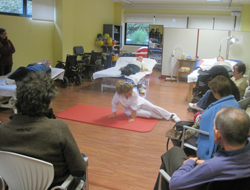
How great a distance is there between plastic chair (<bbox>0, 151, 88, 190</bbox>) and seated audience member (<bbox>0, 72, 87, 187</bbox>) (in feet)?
0.15

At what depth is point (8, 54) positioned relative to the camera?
5.02 meters

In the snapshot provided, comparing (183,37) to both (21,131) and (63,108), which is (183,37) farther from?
(21,131)

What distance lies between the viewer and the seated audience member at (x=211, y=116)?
200cm

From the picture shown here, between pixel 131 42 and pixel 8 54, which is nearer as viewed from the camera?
pixel 8 54

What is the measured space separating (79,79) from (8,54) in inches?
73.7

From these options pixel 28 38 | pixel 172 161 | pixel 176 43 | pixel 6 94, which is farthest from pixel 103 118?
pixel 176 43

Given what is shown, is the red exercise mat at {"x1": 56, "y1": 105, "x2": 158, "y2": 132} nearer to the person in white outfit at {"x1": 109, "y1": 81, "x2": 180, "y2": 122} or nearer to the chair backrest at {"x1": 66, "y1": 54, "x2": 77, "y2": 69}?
the person in white outfit at {"x1": 109, "y1": 81, "x2": 180, "y2": 122}

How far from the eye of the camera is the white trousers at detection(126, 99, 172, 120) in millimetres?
4027

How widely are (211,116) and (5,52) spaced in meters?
4.37

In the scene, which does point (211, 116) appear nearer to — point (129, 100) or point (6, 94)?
point (129, 100)

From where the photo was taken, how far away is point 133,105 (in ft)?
12.6

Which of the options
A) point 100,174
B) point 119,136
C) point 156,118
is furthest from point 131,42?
point 100,174

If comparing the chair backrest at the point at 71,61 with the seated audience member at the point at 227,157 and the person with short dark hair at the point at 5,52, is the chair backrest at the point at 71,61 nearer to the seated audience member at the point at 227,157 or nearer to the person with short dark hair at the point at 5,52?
the person with short dark hair at the point at 5,52

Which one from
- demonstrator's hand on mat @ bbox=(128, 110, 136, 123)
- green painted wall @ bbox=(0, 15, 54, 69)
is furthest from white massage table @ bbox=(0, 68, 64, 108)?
demonstrator's hand on mat @ bbox=(128, 110, 136, 123)
